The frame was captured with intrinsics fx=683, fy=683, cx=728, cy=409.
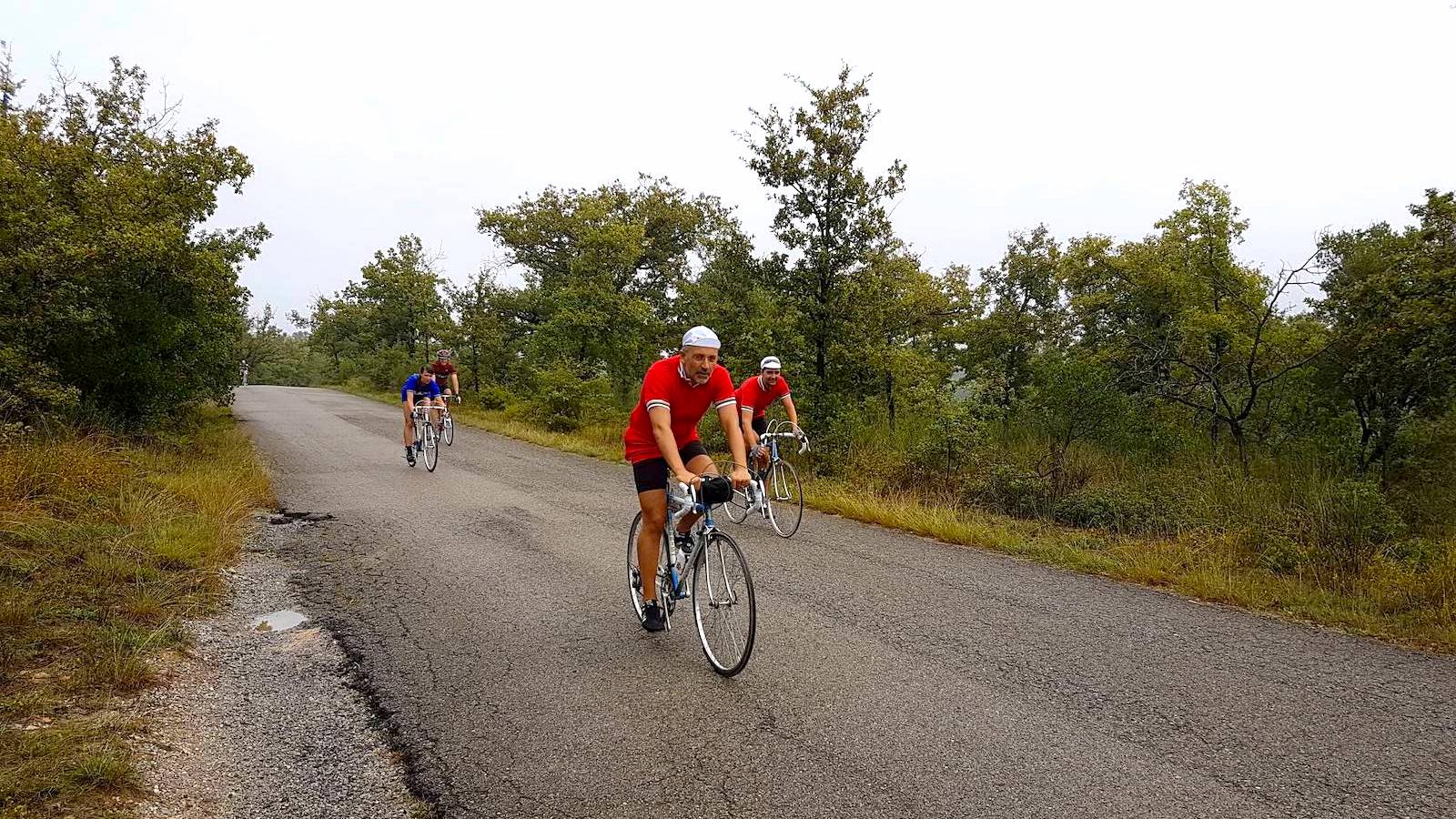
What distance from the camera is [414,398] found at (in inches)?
484

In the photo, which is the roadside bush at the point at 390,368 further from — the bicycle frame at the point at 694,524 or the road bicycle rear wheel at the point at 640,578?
the bicycle frame at the point at 694,524

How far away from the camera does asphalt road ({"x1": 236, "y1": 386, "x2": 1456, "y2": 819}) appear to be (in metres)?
2.84

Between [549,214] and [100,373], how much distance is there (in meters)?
24.6

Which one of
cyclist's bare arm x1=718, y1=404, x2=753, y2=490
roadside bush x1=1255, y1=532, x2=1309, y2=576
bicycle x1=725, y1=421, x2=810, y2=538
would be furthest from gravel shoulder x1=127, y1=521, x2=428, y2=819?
roadside bush x1=1255, y1=532, x2=1309, y2=576

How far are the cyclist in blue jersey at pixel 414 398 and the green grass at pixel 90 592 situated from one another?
296 centimetres

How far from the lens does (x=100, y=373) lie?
1004cm

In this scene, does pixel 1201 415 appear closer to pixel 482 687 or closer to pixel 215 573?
pixel 482 687

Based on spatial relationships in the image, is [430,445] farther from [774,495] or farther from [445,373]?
[774,495]

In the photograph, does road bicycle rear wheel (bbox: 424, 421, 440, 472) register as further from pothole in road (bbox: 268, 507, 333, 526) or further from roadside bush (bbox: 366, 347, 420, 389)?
roadside bush (bbox: 366, 347, 420, 389)

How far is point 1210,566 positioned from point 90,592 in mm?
8717

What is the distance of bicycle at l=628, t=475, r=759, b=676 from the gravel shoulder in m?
1.76

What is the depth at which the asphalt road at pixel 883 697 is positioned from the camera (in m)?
2.84

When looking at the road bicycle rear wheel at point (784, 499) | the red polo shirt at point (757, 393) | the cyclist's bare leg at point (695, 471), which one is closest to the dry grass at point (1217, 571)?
the road bicycle rear wheel at point (784, 499)

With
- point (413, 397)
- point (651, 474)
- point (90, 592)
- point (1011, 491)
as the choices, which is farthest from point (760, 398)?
point (413, 397)
